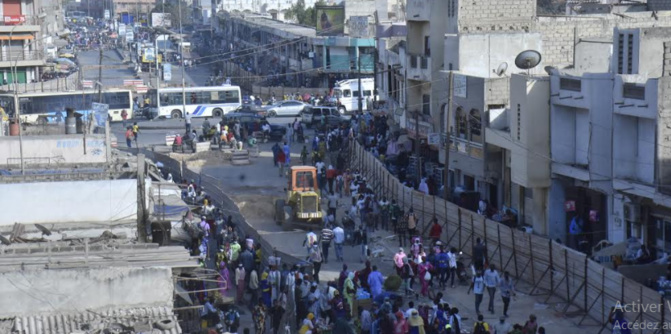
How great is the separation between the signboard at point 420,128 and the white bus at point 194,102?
2129 centimetres

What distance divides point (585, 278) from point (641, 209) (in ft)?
12.3

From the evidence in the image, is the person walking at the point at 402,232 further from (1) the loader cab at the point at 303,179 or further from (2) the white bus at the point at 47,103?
(2) the white bus at the point at 47,103

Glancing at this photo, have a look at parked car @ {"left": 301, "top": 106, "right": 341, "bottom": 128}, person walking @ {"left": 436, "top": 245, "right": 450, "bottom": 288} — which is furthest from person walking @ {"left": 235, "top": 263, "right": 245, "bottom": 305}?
parked car @ {"left": 301, "top": 106, "right": 341, "bottom": 128}

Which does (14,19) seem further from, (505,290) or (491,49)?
(505,290)

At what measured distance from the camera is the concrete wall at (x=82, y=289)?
55.0 ft

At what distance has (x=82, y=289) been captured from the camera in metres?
17.0

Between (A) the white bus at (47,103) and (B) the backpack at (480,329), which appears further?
(A) the white bus at (47,103)

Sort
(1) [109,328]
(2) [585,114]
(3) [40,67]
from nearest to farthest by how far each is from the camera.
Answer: (1) [109,328] → (2) [585,114] → (3) [40,67]

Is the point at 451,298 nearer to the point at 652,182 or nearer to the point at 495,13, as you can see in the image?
the point at 652,182

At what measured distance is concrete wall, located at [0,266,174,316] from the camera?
16.8 meters

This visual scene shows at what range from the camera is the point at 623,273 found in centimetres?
2203

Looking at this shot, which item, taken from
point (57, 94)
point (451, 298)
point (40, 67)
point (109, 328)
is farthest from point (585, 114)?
point (40, 67)

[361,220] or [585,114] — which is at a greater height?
[585,114]

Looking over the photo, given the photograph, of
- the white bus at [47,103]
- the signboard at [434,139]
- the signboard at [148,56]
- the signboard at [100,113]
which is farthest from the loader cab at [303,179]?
the signboard at [148,56]
